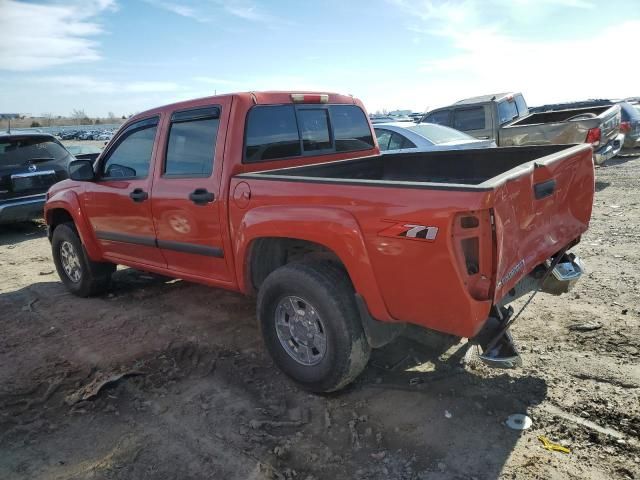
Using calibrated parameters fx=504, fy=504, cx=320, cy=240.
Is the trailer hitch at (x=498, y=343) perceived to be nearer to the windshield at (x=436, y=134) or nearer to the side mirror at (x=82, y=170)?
the side mirror at (x=82, y=170)

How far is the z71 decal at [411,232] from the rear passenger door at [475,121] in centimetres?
880

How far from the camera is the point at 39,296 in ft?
18.2

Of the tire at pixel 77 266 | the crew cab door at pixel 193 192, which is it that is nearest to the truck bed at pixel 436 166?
the crew cab door at pixel 193 192

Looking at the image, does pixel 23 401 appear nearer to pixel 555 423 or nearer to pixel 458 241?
pixel 458 241

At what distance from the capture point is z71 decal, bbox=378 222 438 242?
7.95ft

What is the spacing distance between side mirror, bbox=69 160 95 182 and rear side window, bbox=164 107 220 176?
1.05 meters

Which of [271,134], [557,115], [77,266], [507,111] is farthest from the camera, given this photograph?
[507,111]

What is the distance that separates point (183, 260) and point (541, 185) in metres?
2.78

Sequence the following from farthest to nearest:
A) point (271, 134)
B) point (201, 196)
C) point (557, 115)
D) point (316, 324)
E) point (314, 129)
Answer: point (557, 115)
point (314, 129)
point (271, 134)
point (201, 196)
point (316, 324)

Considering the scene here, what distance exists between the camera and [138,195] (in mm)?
4328

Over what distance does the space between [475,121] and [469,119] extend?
14 cm

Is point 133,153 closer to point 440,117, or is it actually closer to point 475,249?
point 475,249

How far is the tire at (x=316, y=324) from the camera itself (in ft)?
9.73

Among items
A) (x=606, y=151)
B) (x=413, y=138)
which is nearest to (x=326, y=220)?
(x=413, y=138)
